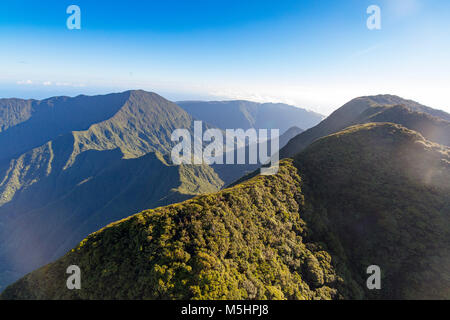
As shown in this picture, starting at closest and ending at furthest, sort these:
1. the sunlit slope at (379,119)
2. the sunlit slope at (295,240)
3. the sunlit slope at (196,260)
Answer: the sunlit slope at (196,260), the sunlit slope at (295,240), the sunlit slope at (379,119)

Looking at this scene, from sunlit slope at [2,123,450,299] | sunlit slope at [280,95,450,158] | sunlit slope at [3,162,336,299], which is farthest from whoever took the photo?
sunlit slope at [280,95,450,158]

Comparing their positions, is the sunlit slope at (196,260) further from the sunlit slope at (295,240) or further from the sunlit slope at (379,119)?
the sunlit slope at (379,119)

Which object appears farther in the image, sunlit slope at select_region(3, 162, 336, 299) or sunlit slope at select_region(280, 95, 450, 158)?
sunlit slope at select_region(280, 95, 450, 158)

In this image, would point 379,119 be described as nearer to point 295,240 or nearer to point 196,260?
point 295,240

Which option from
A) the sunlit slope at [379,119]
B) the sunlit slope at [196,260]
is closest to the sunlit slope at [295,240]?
the sunlit slope at [196,260]

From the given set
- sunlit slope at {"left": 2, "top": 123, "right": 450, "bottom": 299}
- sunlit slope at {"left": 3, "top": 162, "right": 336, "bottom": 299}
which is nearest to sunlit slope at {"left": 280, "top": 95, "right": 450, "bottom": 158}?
sunlit slope at {"left": 2, "top": 123, "right": 450, "bottom": 299}

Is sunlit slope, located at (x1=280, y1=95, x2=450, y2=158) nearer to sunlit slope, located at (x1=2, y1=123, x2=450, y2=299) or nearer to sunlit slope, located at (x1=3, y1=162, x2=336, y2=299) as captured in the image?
sunlit slope, located at (x1=2, y1=123, x2=450, y2=299)
